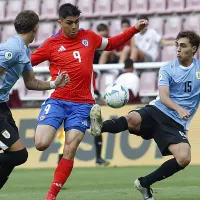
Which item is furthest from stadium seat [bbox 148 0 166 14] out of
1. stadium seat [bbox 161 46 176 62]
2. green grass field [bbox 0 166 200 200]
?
green grass field [bbox 0 166 200 200]

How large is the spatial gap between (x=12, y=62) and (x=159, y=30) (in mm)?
9950

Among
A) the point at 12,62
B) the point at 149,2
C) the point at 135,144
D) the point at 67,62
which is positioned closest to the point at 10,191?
the point at 67,62

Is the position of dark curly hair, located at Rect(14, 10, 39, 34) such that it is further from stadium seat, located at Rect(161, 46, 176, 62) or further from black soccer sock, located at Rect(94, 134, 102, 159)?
stadium seat, located at Rect(161, 46, 176, 62)

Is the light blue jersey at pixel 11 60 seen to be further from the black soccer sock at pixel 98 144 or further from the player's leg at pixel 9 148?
the black soccer sock at pixel 98 144

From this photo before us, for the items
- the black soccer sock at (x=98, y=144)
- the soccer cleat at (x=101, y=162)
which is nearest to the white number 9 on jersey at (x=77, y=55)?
the black soccer sock at (x=98, y=144)

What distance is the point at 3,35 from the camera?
19109 millimetres

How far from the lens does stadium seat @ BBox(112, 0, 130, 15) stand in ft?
59.6

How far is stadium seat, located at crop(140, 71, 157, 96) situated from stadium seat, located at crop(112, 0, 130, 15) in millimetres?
2652

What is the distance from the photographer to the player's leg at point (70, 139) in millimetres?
8344

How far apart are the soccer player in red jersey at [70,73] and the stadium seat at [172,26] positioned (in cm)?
810

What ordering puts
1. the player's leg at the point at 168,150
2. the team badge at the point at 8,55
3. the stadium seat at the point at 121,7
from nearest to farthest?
the team badge at the point at 8,55 → the player's leg at the point at 168,150 → the stadium seat at the point at 121,7

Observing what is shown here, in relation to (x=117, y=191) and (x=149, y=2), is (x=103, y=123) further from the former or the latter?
(x=149, y=2)

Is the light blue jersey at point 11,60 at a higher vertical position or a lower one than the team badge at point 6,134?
higher

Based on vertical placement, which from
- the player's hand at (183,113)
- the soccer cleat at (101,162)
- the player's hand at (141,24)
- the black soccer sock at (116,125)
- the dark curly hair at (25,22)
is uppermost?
the dark curly hair at (25,22)
